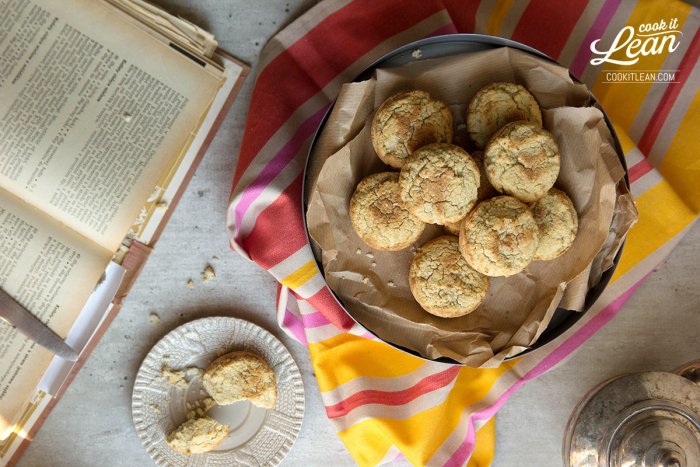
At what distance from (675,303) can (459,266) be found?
684 millimetres

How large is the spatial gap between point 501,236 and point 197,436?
840 millimetres

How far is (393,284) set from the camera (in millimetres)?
1196

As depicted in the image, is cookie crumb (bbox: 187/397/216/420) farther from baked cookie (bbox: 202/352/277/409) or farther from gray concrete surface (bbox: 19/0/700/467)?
gray concrete surface (bbox: 19/0/700/467)

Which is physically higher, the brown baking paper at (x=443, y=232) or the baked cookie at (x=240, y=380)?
the brown baking paper at (x=443, y=232)

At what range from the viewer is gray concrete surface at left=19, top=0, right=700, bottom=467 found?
→ 1.38 meters

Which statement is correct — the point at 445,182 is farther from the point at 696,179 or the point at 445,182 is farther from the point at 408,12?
the point at 696,179

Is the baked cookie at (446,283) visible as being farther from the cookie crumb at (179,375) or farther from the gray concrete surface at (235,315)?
the cookie crumb at (179,375)

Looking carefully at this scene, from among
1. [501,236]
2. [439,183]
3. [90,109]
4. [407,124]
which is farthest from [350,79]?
[90,109]

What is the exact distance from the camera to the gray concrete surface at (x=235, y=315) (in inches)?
54.3

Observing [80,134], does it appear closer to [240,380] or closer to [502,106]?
[240,380]

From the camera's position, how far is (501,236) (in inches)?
41.0

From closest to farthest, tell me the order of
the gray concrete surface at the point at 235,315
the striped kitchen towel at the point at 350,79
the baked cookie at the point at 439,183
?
the baked cookie at the point at 439,183 < the striped kitchen towel at the point at 350,79 < the gray concrete surface at the point at 235,315

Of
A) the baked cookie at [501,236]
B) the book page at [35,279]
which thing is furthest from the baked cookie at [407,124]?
the book page at [35,279]

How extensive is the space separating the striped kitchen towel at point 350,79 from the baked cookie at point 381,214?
19 centimetres
